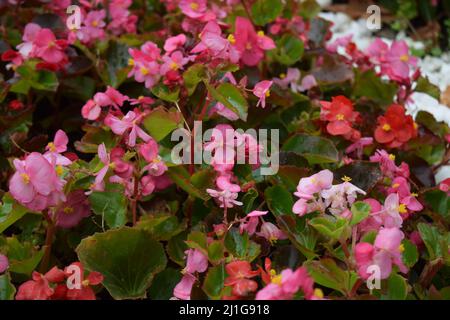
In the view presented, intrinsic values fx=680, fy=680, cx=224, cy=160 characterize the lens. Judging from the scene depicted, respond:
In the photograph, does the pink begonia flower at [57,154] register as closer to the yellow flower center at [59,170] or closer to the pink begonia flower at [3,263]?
the yellow flower center at [59,170]

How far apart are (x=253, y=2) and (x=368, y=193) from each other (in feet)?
1.67

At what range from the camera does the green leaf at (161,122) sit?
86cm

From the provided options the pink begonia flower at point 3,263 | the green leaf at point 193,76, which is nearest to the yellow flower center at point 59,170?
the pink begonia flower at point 3,263

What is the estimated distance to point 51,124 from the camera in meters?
1.21

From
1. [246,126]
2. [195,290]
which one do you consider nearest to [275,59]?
[246,126]

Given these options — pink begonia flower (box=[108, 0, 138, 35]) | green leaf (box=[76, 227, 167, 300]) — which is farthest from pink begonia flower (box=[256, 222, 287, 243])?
pink begonia flower (box=[108, 0, 138, 35])

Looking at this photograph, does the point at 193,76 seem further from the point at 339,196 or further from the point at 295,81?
the point at 295,81

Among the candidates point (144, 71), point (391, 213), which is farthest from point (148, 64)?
point (391, 213)

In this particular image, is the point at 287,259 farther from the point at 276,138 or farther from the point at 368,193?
the point at 276,138

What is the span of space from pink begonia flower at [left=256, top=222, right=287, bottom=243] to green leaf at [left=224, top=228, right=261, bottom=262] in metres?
0.04

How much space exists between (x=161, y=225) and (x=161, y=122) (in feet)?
0.44

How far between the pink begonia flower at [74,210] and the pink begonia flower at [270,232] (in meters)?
0.23

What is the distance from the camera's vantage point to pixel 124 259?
2.64ft
